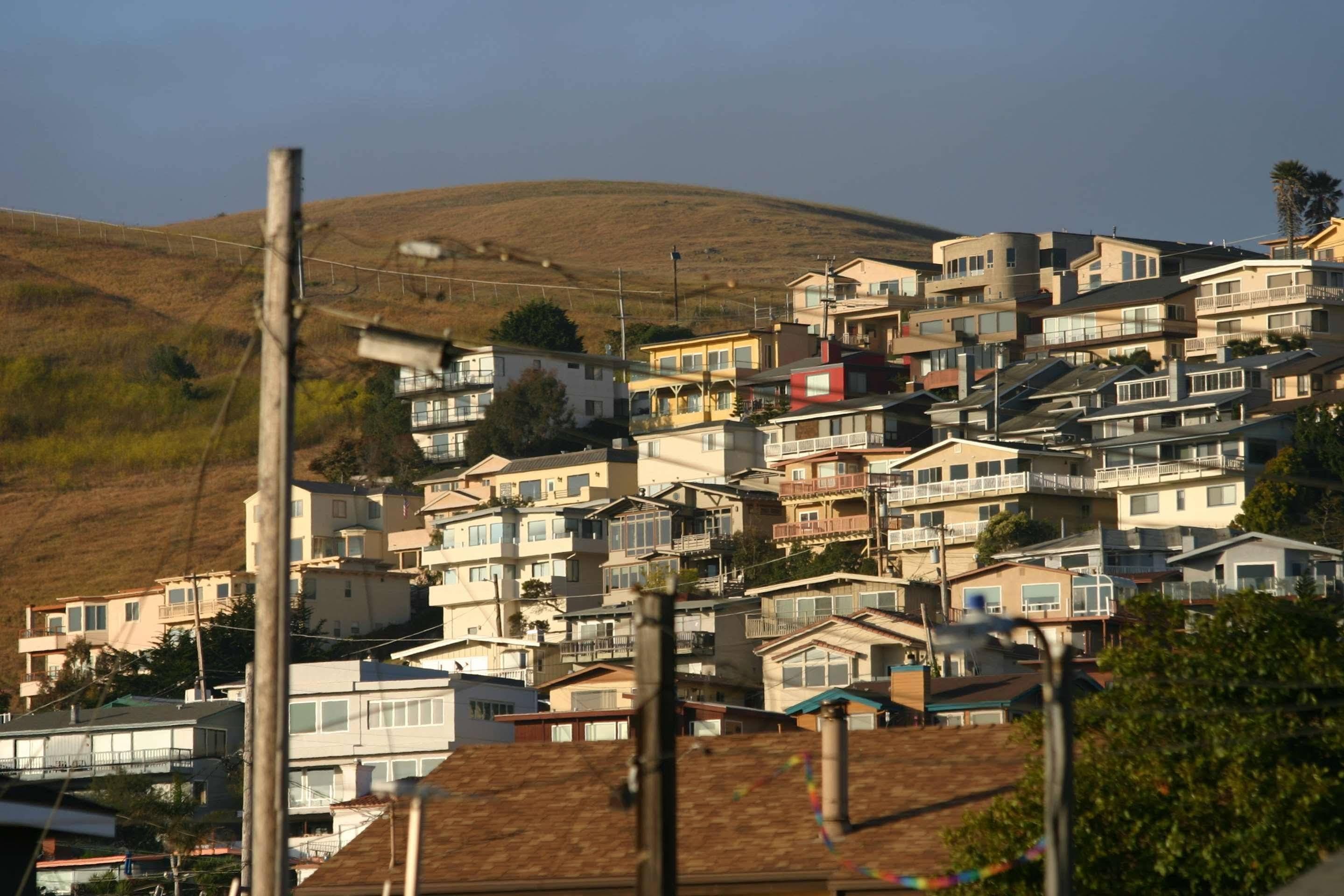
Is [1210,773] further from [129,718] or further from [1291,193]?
[1291,193]

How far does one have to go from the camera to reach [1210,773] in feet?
59.4

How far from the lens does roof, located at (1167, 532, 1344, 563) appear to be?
63031mm

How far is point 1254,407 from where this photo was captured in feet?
266

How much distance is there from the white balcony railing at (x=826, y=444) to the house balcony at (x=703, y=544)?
285 inches

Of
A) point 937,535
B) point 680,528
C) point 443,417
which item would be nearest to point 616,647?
point 680,528

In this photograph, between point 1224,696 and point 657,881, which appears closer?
point 657,881

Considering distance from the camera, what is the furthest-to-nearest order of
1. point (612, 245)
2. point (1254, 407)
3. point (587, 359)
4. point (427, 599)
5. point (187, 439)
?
point (612, 245)
point (187, 439)
point (427, 599)
point (1254, 407)
point (587, 359)

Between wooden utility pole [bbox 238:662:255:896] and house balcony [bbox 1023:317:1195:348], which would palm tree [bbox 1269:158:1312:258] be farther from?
wooden utility pole [bbox 238:662:255:896]

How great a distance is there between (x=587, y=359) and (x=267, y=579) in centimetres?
298

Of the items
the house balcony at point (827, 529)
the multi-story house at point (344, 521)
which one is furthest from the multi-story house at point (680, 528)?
the multi-story house at point (344, 521)

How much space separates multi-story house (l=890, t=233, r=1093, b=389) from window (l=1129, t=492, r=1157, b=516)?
1882 centimetres

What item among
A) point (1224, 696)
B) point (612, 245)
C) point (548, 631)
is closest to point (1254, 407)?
point (548, 631)

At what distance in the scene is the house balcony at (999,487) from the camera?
3061 inches

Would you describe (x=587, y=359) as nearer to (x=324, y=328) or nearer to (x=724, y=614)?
(x=724, y=614)
